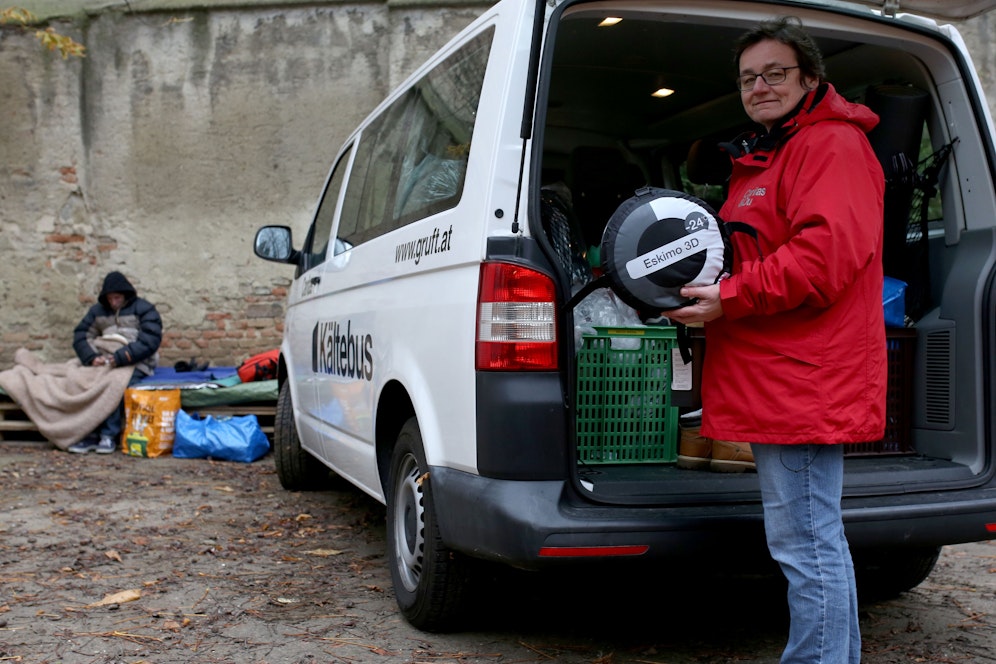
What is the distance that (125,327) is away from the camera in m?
8.62

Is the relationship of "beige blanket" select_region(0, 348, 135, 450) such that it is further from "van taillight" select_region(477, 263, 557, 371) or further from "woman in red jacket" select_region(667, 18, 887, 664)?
"woman in red jacket" select_region(667, 18, 887, 664)

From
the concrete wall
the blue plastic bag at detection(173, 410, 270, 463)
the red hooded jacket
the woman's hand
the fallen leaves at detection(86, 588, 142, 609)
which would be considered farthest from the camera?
the concrete wall

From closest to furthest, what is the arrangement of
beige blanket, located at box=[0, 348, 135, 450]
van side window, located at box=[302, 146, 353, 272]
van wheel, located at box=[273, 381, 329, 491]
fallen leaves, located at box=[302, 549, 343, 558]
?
fallen leaves, located at box=[302, 549, 343, 558] → van side window, located at box=[302, 146, 353, 272] → van wheel, located at box=[273, 381, 329, 491] → beige blanket, located at box=[0, 348, 135, 450]

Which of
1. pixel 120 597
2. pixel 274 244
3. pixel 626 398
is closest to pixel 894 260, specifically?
pixel 626 398

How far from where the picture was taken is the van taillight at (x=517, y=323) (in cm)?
277

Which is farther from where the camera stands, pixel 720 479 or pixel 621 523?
pixel 720 479

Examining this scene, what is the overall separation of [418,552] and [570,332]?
1.06m

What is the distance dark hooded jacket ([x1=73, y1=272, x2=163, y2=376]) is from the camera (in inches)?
333

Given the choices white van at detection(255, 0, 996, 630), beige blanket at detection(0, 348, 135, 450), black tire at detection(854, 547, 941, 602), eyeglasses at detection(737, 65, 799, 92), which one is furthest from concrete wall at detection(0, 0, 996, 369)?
eyeglasses at detection(737, 65, 799, 92)

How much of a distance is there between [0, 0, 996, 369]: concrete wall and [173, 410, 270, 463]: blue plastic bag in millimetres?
2073

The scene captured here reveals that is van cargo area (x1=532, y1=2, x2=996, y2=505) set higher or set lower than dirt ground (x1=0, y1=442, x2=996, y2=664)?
higher

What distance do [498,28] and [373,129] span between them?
1.68m

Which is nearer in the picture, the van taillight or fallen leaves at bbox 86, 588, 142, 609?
the van taillight

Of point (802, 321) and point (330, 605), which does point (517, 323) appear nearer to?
point (802, 321)
